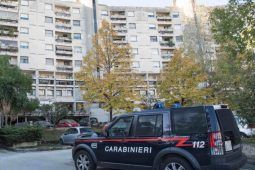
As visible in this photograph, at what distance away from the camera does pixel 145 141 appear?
853 centimetres

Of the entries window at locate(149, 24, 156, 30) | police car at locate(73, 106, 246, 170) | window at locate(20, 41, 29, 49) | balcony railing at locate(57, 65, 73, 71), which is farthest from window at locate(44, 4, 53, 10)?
police car at locate(73, 106, 246, 170)

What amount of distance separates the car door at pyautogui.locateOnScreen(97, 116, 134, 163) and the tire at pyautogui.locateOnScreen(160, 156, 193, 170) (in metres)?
1.22

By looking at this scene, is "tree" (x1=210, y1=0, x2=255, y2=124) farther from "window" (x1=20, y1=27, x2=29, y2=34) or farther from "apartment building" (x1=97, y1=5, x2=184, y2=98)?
"apartment building" (x1=97, y1=5, x2=184, y2=98)

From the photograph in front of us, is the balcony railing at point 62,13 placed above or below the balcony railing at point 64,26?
above

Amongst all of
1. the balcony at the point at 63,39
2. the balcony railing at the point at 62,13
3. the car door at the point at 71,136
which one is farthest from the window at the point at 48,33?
the car door at the point at 71,136

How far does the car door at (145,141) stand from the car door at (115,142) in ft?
0.52

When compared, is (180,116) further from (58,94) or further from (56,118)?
(58,94)

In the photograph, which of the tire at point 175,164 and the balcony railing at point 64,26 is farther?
the balcony railing at point 64,26

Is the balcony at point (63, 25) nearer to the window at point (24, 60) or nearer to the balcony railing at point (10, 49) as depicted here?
the window at point (24, 60)

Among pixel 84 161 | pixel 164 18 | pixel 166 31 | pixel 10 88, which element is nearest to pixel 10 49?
pixel 10 88

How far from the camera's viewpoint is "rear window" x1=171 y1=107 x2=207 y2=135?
778 cm

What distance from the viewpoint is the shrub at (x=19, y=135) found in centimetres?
2162

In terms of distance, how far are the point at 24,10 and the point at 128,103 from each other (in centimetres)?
4705

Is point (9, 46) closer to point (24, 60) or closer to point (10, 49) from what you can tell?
point (10, 49)
